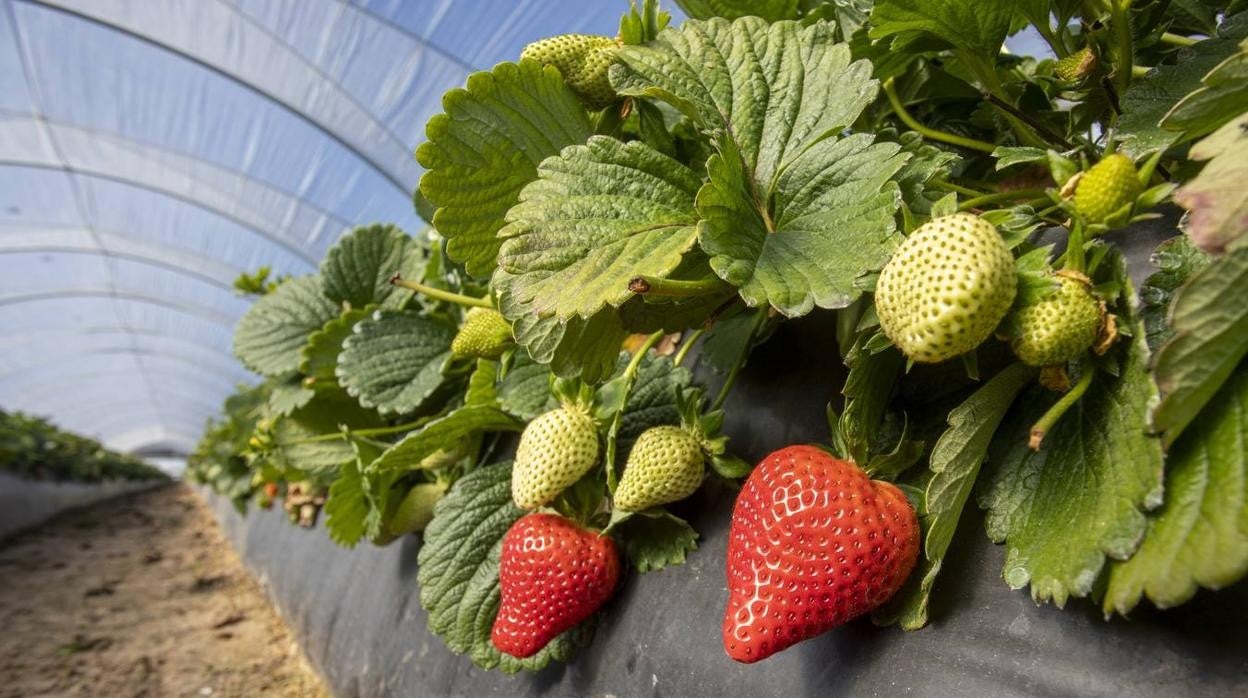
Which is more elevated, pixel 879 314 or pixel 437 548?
pixel 879 314

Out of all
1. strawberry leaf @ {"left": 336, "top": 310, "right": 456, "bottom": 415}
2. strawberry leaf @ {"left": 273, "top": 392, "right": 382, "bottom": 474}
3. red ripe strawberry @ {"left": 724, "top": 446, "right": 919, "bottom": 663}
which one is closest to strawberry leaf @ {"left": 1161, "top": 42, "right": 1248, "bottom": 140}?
red ripe strawberry @ {"left": 724, "top": 446, "right": 919, "bottom": 663}

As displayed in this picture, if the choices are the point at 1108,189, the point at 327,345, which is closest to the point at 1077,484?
the point at 1108,189

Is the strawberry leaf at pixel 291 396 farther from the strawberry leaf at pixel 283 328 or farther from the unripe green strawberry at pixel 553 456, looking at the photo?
the unripe green strawberry at pixel 553 456

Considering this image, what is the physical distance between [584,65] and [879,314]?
1.06ft

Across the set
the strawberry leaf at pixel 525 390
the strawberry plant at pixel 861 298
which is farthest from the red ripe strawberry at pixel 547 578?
the strawberry leaf at pixel 525 390

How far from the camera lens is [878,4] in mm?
497

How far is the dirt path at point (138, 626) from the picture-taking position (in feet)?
6.19

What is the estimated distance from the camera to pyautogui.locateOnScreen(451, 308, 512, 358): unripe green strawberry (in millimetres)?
749

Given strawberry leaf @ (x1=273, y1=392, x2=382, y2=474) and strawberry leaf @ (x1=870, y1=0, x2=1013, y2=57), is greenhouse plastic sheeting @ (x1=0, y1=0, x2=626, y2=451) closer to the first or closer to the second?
strawberry leaf @ (x1=273, y1=392, x2=382, y2=474)

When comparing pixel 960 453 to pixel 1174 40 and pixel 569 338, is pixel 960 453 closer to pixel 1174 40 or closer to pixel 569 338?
pixel 569 338

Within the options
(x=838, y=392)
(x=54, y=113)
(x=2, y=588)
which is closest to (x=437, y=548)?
(x=838, y=392)

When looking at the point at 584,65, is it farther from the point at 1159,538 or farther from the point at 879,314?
the point at 1159,538

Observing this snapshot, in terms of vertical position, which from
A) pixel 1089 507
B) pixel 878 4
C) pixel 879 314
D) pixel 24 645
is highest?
pixel 878 4

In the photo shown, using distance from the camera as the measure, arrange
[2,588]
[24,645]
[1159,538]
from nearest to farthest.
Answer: [1159,538] → [24,645] → [2,588]
